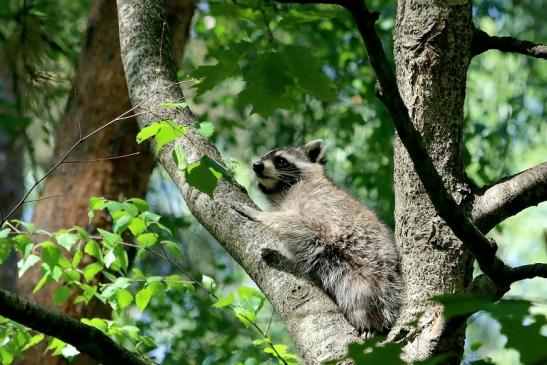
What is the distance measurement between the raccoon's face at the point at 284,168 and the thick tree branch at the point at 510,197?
3.34m

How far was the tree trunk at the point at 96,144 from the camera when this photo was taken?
694 cm

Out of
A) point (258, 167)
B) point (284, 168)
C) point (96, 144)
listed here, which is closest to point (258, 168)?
point (258, 167)

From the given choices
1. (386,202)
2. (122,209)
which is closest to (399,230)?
(122,209)

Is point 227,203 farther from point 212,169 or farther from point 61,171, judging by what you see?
point 61,171

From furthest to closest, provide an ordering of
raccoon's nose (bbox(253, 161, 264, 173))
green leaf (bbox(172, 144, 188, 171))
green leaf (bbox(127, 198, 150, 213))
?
1. raccoon's nose (bbox(253, 161, 264, 173))
2. green leaf (bbox(127, 198, 150, 213))
3. green leaf (bbox(172, 144, 188, 171))

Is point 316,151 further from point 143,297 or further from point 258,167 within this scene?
point 143,297

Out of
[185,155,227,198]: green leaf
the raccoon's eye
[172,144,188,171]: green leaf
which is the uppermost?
the raccoon's eye

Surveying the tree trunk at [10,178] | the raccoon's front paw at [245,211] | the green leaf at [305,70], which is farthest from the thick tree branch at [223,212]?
the tree trunk at [10,178]

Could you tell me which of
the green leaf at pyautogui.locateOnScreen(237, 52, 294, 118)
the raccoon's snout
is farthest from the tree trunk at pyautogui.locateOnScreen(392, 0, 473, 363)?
the raccoon's snout

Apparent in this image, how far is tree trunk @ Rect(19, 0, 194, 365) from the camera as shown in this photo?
6938 millimetres

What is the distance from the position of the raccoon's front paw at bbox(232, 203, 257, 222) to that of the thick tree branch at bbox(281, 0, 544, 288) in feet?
3.85

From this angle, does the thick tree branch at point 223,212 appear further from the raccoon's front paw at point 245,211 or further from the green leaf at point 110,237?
the green leaf at point 110,237

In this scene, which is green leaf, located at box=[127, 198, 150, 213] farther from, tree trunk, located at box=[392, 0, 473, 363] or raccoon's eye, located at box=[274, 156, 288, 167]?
tree trunk, located at box=[392, 0, 473, 363]

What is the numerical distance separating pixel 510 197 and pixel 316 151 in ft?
12.8
